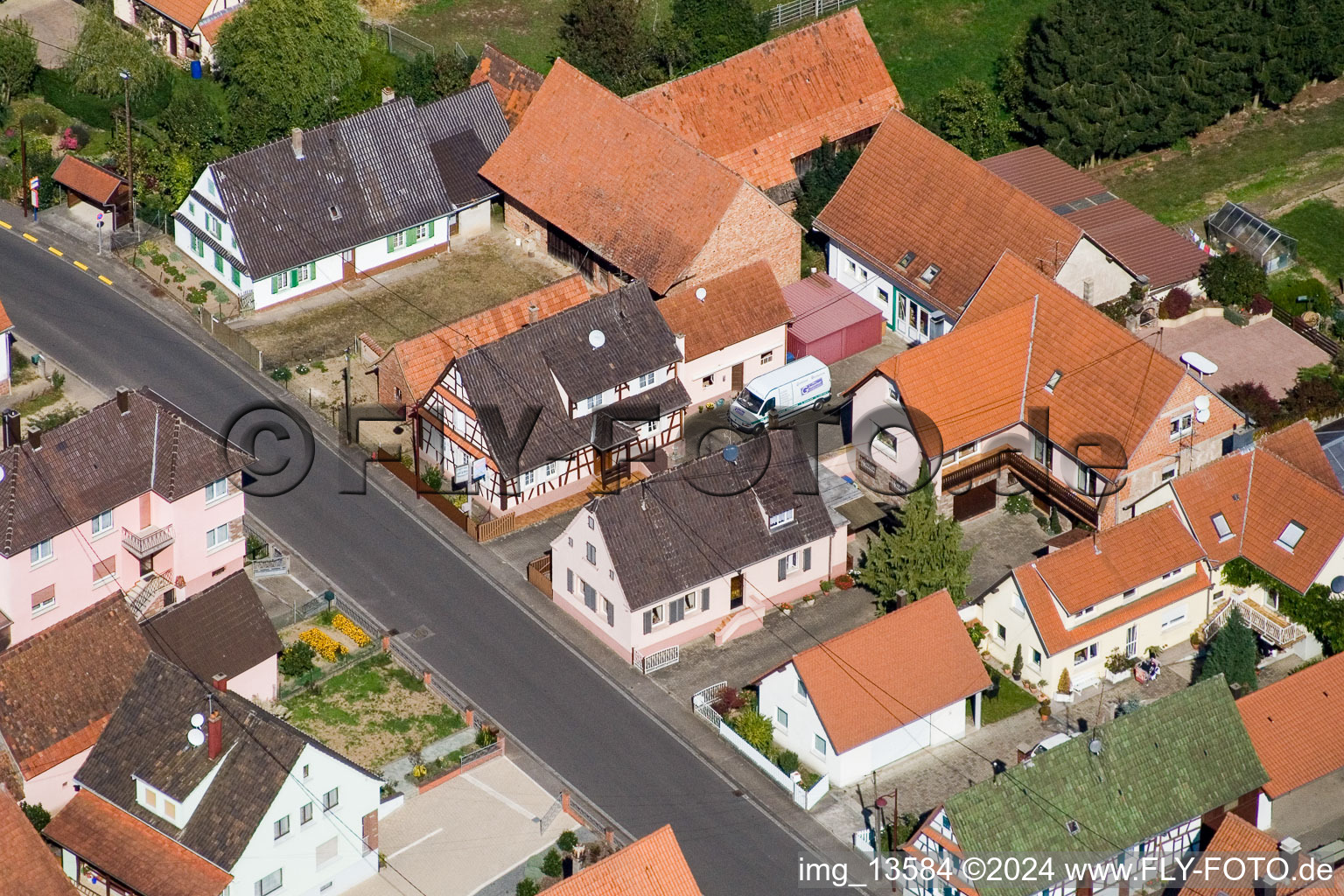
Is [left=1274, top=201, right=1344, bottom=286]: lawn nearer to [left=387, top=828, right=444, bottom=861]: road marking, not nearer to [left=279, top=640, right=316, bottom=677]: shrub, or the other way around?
[left=279, top=640, right=316, bottom=677]: shrub

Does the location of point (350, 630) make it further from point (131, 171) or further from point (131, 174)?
point (131, 171)

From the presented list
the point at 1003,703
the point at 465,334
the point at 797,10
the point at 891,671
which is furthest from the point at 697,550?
the point at 797,10

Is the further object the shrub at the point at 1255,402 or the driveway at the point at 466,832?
the shrub at the point at 1255,402

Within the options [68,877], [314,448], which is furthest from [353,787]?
[314,448]

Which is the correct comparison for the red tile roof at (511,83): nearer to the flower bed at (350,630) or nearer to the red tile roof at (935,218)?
A: the red tile roof at (935,218)

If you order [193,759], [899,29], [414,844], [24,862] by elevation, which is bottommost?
[414,844]

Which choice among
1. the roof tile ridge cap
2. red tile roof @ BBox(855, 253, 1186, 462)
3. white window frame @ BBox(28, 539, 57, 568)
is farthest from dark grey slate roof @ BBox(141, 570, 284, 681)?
the roof tile ridge cap

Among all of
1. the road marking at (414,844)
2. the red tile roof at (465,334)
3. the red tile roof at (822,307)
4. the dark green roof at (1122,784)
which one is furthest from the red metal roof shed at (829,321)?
the road marking at (414,844)
